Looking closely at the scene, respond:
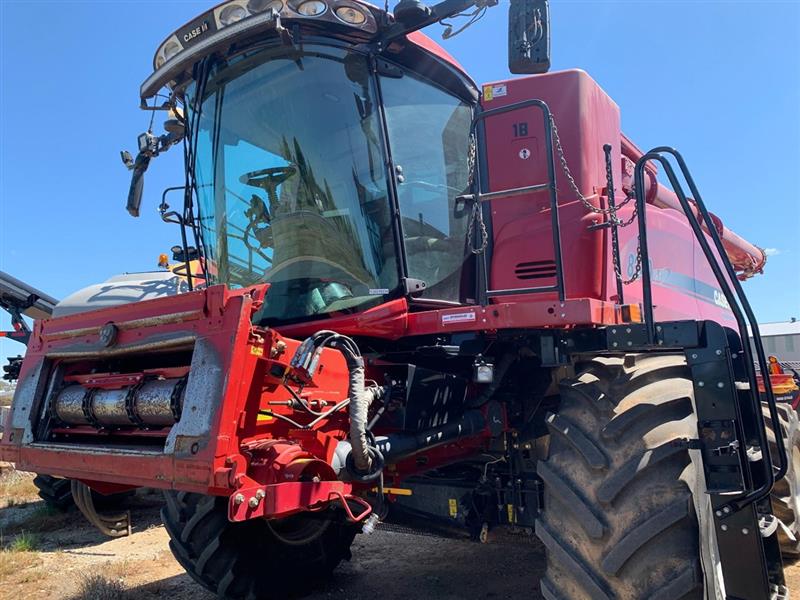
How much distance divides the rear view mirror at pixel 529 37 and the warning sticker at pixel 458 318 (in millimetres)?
1211

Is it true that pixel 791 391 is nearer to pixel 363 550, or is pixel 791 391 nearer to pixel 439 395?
pixel 363 550

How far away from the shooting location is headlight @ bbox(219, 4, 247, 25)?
3.50 meters

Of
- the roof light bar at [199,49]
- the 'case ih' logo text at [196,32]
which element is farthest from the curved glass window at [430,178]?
the 'case ih' logo text at [196,32]

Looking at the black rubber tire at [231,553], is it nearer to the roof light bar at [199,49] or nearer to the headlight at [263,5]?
the roof light bar at [199,49]

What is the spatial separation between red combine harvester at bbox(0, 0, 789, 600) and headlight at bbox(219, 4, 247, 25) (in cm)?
1

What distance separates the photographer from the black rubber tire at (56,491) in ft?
25.6

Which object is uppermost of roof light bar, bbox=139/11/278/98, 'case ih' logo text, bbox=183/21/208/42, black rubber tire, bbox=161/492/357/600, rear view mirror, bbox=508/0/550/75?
'case ih' logo text, bbox=183/21/208/42

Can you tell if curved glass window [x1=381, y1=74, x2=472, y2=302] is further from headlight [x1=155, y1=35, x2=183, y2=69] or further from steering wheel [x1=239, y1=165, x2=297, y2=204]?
headlight [x1=155, y1=35, x2=183, y2=69]

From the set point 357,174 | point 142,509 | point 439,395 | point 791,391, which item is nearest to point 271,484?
point 439,395

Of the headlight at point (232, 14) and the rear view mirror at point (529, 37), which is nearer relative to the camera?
the rear view mirror at point (529, 37)

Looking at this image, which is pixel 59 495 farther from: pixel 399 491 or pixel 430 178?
pixel 430 178

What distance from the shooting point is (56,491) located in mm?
7820

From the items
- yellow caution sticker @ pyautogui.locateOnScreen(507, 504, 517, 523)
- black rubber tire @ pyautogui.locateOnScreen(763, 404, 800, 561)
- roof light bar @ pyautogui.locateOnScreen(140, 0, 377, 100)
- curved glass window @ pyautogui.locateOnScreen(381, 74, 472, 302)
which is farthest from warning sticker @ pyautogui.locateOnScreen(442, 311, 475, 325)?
black rubber tire @ pyautogui.locateOnScreen(763, 404, 800, 561)

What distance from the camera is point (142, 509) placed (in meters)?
8.23
